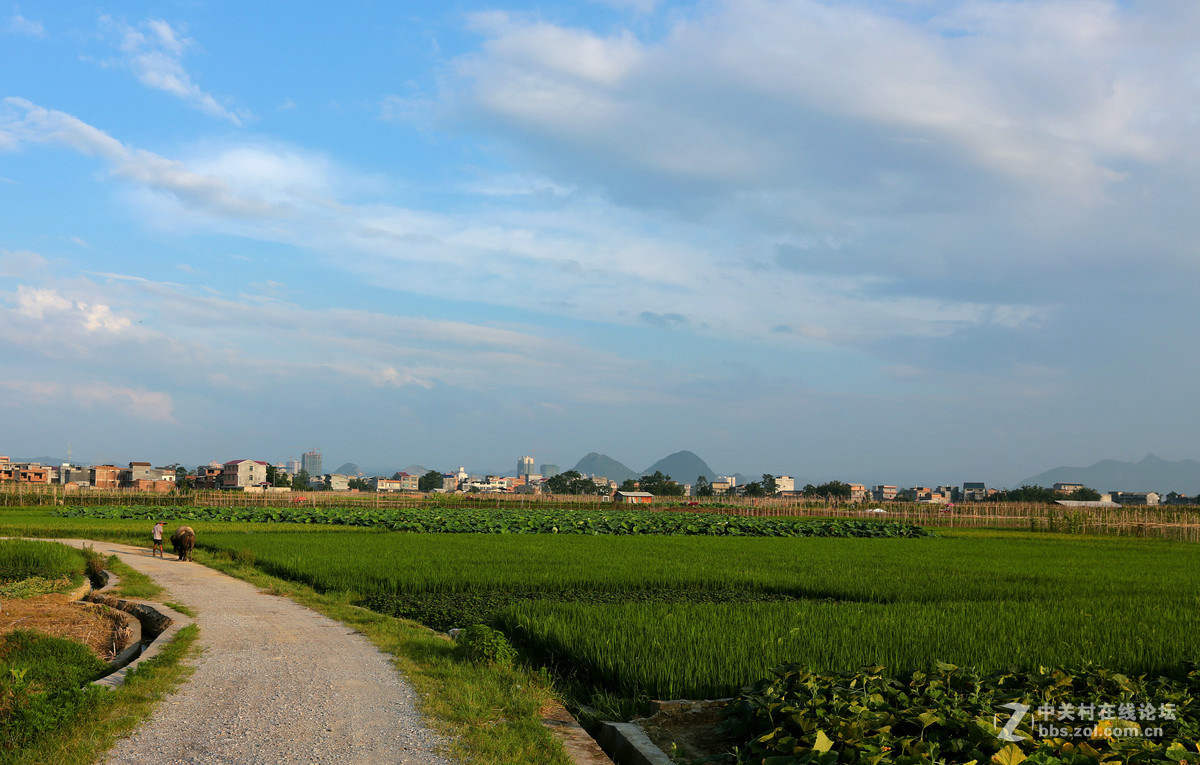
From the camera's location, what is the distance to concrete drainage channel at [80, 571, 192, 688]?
9.60 meters

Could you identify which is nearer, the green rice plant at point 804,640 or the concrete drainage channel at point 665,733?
the concrete drainage channel at point 665,733

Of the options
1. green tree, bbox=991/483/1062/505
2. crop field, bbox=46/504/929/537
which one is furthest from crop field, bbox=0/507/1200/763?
green tree, bbox=991/483/1062/505

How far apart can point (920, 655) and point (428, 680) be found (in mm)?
5299

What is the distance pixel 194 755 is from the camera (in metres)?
5.70

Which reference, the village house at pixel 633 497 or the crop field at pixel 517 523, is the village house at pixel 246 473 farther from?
the crop field at pixel 517 523

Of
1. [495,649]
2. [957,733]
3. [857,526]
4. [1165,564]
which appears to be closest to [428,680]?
[495,649]

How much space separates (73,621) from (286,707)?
25.3 ft

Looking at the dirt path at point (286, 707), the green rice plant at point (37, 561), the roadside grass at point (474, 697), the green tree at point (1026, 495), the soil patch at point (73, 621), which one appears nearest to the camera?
the dirt path at point (286, 707)

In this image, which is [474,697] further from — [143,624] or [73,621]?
[73,621]

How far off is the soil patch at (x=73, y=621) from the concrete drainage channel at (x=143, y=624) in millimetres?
131

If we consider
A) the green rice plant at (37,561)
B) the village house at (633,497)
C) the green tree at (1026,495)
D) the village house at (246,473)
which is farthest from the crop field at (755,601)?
the village house at (246,473)

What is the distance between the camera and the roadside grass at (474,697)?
19.7 feet

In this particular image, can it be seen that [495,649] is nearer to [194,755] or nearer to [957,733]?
[194,755]

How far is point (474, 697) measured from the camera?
7.34 meters
